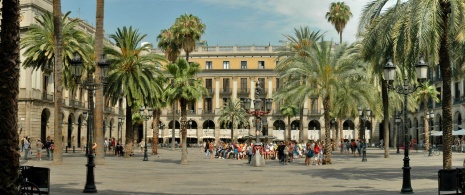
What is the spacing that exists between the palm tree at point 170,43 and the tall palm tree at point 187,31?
0.57 metres

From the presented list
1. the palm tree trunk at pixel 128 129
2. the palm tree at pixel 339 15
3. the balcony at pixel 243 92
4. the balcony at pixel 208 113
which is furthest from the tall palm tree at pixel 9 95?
the balcony at pixel 208 113

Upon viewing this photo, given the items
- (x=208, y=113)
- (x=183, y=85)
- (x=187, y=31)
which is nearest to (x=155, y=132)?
(x=187, y=31)

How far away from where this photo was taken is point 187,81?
108 ft

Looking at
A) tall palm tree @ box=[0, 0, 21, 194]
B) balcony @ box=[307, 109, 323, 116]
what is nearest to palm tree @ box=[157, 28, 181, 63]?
balcony @ box=[307, 109, 323, 116]

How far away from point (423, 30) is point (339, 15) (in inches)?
2003

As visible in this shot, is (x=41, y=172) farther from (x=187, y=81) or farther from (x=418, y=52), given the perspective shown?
(x=187, y=81)

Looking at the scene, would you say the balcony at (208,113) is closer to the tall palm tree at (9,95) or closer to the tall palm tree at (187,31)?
the tall palm tree at (187,31)

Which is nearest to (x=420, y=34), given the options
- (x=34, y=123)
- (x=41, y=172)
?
(x=41, y=172)

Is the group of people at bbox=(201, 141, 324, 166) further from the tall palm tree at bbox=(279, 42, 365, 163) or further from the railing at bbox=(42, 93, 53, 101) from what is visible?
the railing at bbox=(42, 93, 53, 101)

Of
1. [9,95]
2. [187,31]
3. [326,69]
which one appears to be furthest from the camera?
[187,31]

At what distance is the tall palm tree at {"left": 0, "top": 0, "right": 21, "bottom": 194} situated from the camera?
31.6 ft

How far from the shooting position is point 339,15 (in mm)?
68625

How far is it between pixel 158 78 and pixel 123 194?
87.6 feet

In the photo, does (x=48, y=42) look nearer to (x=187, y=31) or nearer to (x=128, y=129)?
(x=128, y=129)
